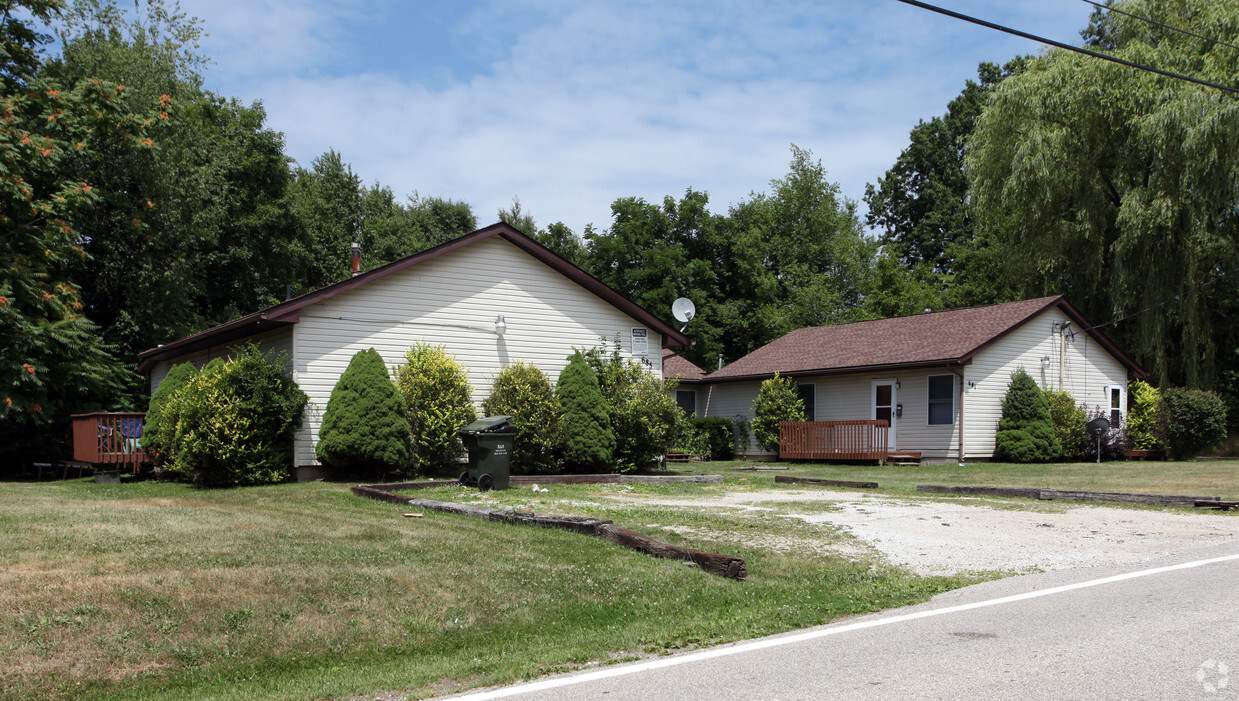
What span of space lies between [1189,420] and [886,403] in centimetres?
887

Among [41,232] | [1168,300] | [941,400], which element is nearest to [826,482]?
[941,400]

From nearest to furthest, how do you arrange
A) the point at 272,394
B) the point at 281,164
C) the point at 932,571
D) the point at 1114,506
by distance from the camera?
the point at 932,571, the point at 1114,506, the point at 272,394, the point at 281,164

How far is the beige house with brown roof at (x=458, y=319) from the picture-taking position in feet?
60.3

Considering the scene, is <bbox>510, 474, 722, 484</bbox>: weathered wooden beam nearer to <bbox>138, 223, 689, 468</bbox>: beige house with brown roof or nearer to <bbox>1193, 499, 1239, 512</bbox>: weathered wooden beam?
<bbox>138, 223, 689, 468</bbox>: beige house with brown roof

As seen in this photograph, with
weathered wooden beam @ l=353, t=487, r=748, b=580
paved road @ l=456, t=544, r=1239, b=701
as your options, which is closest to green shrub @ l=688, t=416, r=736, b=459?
weathered wooden beam @ l=353, t=487, r=748, b=580

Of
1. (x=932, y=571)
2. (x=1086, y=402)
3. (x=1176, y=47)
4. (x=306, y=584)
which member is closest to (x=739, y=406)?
(x=1086, y=402)

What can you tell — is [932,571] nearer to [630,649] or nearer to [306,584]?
[630,649]

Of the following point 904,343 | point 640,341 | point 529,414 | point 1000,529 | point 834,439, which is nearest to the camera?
point 1000,529

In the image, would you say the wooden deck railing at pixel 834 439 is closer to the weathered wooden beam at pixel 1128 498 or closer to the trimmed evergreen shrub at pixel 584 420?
the trimmed evergreen shrub at pixel 584 420

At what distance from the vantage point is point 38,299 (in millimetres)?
22297

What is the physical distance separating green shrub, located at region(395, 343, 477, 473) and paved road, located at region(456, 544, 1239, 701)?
42.1 feet

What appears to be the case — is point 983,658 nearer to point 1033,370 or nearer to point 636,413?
point 636,413

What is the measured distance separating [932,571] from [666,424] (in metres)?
12.1

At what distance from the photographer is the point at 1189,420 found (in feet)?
89.0
